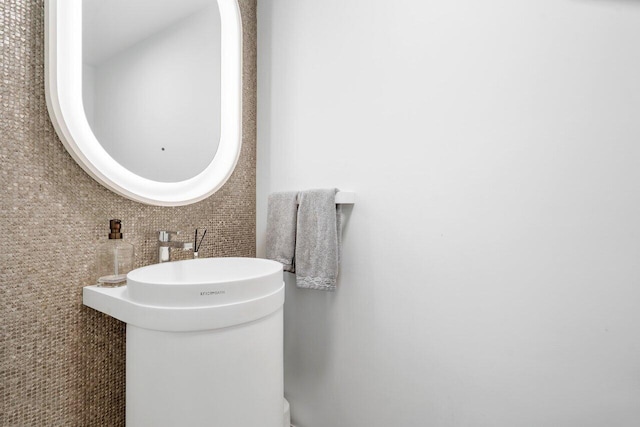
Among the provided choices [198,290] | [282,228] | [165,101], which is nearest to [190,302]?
[198,290]

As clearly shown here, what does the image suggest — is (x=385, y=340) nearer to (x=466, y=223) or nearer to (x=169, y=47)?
(x=466, y=223)

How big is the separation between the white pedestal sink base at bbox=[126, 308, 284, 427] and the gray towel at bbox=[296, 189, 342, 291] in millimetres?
351

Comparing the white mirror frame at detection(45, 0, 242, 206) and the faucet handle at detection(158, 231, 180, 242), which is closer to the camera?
the white mirror frame at detection(45, 0, 242, 206)

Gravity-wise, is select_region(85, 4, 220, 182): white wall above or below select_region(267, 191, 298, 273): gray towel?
above

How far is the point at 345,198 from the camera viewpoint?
103 cm

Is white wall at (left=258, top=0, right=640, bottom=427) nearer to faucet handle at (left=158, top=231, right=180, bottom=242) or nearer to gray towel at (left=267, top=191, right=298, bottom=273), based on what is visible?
gray towel at (left=267, top=191, right=298, bottom=273)

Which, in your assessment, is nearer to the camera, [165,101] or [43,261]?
[43,261]

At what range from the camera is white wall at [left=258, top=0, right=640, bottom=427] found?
69 cm

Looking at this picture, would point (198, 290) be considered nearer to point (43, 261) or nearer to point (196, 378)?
point (196, 378)

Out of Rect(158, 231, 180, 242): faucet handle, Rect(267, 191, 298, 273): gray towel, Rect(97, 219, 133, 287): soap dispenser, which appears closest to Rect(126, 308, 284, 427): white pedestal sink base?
Rect(97, 219, 133, 287): soap dispenser

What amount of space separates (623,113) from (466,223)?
410mm

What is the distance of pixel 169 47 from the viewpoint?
1057 millimetres

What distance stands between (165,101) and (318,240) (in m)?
0.73

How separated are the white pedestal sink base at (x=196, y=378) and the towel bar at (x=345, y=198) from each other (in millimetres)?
492
